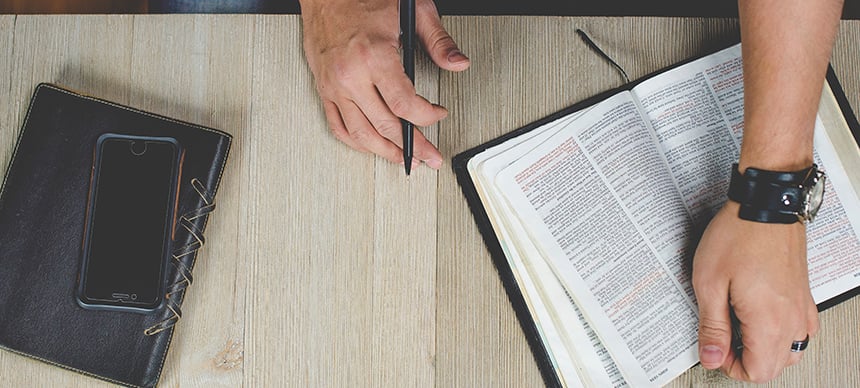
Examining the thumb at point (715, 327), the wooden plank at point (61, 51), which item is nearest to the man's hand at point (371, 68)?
the wooden plank at point (61, 51)

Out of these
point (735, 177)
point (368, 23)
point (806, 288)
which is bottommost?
point (806, 288)

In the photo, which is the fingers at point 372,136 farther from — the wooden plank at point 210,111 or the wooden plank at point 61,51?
the wooden plank at point 61,51

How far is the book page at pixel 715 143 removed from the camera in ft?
2.91

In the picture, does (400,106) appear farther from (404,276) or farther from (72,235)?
(72,235)

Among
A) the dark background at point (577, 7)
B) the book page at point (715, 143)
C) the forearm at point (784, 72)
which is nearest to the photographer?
the forearm at point (784, 72)

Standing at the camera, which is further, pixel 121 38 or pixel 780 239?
pixel 121 38

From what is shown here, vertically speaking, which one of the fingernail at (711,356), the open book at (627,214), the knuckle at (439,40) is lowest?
the fingernail at (711,356)

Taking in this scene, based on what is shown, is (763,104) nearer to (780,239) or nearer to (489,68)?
(780,239)

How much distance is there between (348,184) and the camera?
897 millimetres

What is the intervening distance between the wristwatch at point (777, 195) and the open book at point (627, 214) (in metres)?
0.08

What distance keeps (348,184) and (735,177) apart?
17.6 inches

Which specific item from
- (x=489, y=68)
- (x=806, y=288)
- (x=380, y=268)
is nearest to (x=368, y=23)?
(x=489, y=68)

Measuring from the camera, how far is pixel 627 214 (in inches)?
34.3

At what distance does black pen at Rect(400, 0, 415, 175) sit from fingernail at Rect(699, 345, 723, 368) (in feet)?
1.29
